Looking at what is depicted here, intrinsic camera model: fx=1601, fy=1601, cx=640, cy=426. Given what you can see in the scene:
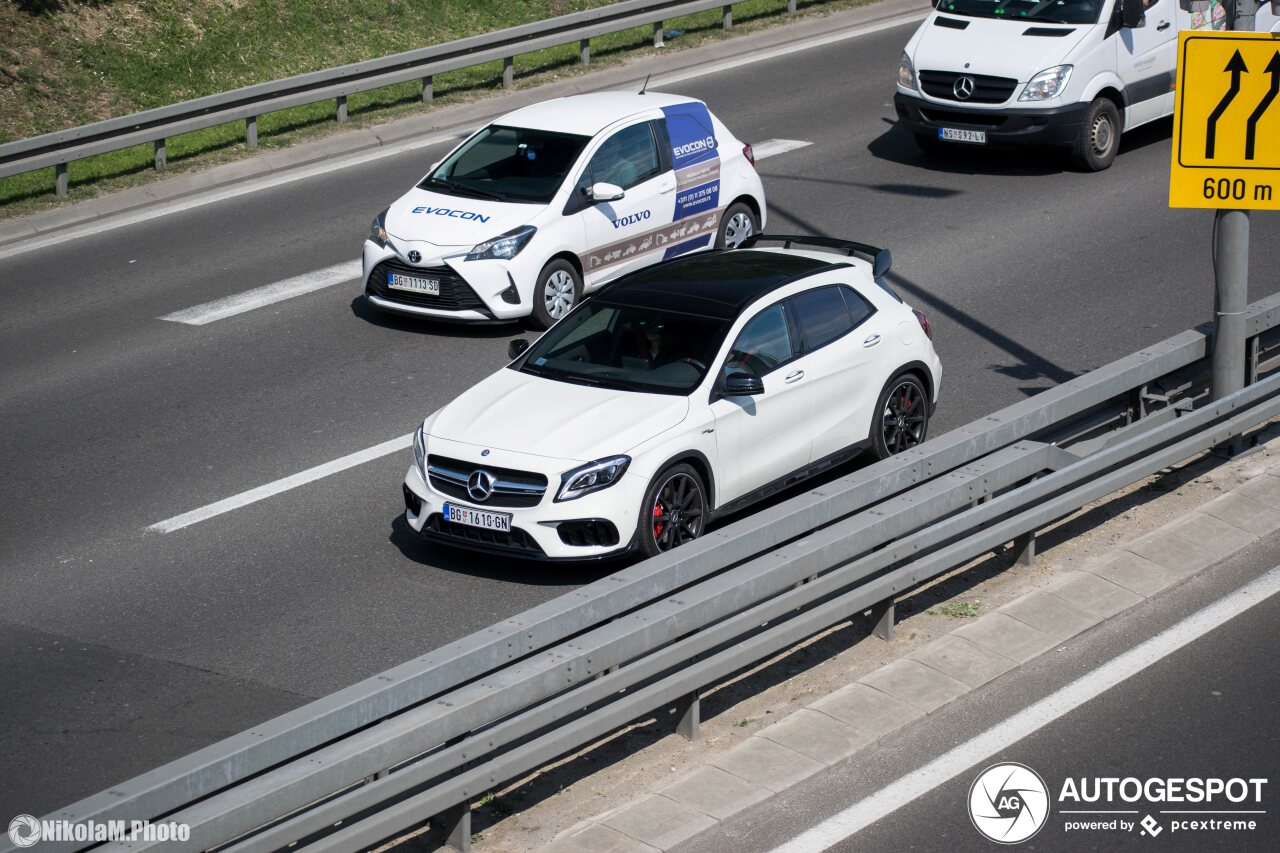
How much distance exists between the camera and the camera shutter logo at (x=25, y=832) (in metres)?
5.05

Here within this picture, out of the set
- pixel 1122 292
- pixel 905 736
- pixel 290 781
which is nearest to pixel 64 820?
pixel 290 781

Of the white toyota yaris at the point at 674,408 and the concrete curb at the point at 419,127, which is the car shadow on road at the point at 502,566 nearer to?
the white toyota yaris at the point at 674,408

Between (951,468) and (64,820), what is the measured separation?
204 inches

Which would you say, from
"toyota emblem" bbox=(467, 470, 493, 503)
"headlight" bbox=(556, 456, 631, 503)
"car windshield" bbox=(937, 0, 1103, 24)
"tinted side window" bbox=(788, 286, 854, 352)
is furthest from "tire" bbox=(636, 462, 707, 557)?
"car windshield" bbox=(937, 0, 1103, 24)

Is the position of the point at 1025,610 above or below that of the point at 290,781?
below

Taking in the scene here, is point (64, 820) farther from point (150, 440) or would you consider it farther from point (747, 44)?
point (747, 44)

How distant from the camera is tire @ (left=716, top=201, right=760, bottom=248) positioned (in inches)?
592

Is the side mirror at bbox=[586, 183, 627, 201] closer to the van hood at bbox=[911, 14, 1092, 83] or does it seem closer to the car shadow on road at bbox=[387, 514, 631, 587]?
the car shadow on road at bbox=[387, 514, 631, 587]

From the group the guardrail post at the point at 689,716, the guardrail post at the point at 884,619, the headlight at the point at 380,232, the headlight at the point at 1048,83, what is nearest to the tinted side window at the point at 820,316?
the guardrail post at the point at 884,619

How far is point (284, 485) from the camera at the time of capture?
1066cm

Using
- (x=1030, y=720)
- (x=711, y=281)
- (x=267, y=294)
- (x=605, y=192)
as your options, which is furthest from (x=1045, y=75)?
(x=1030, y=720)

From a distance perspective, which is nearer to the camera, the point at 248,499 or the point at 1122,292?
the point at 248,499

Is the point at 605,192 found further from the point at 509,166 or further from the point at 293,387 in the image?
the point at 293,387

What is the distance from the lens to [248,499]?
10477 mm
